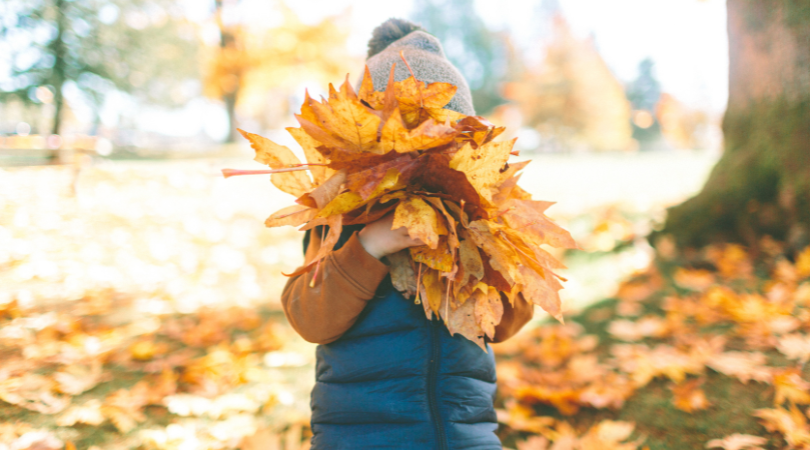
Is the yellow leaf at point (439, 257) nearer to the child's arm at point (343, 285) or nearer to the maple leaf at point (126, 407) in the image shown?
the child's arm at point (343, 285)

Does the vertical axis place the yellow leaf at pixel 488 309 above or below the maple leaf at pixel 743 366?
above

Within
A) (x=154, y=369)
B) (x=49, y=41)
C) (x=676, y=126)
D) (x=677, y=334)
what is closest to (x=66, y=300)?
(x=154, y=369)

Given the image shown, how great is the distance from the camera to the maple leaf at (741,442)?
1.51 metres

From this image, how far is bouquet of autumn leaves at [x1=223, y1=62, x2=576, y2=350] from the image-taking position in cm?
100

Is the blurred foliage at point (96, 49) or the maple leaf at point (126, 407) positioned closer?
the maple leaf at point (126, 407)

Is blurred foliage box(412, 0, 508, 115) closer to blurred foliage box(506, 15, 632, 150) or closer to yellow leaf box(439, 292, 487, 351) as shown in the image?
blurred foliage box(506, 15, 632, 150)

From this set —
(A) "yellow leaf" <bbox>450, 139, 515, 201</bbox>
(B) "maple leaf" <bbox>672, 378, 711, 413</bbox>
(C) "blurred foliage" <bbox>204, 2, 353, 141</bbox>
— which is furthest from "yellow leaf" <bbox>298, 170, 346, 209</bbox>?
(C) "blurred foliage" <bbox>204, 2, 353, 141</bbox>

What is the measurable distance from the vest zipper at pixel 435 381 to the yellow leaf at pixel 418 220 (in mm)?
426

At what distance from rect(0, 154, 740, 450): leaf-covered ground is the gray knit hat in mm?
657

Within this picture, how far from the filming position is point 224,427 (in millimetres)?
1852

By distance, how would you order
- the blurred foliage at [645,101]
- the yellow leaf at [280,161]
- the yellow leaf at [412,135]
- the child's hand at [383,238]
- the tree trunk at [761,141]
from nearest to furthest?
the yellow leaf at [412,135]
the yellow leaf at [280,161]
the child's hand at [383,238]
the tree trunk at [761,141]
the blurred foliage at [645,101]

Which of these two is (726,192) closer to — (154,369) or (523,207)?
(523,207)

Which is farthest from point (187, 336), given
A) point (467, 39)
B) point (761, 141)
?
point (467, 39)

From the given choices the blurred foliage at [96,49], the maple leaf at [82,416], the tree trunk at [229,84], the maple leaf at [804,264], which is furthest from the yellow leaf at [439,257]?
the tree trunk at [229,84]
